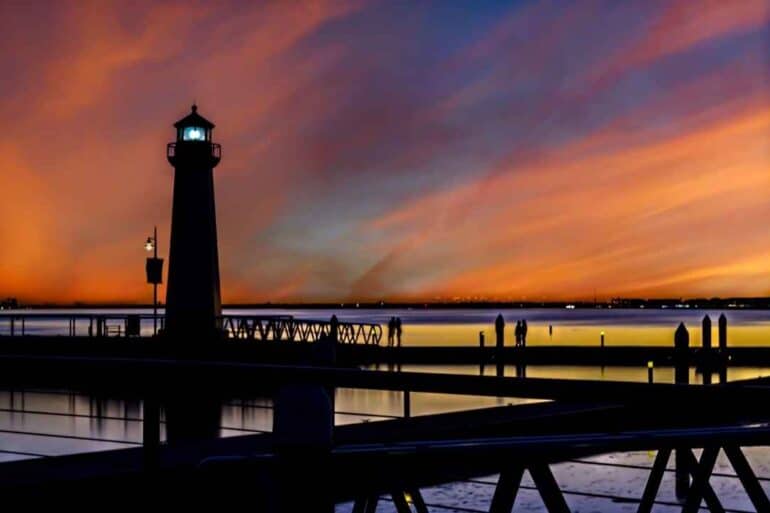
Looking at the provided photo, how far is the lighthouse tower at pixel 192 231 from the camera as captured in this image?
1512 inches

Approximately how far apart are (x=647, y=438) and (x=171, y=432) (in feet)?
72.9

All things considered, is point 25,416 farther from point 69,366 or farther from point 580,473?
point 69,366

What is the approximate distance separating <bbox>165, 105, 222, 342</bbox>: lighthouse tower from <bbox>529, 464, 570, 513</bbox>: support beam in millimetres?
36565

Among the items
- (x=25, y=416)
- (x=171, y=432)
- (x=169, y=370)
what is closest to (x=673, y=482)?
(x=169, y=370)

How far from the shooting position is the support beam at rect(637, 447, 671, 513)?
3.68 metres

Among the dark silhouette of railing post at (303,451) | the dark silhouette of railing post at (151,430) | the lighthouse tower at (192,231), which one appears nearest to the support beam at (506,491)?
the dark silhouette of railing post at (303,451)

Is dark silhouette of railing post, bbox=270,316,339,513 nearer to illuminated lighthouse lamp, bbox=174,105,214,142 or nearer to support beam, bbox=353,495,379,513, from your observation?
support beam, bbox=353,495,379,513

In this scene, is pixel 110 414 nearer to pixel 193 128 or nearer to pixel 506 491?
pixel 193 128

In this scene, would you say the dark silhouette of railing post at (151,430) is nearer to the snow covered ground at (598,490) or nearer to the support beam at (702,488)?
the support beam at (702,488)

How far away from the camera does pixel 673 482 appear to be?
→ 11.8m

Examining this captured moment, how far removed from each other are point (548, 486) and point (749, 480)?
154 cm

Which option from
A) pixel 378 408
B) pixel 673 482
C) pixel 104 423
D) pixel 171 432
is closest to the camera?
pixel 673 482

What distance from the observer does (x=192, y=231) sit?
38.4 meters

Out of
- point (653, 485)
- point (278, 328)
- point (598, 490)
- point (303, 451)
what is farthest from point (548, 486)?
point (278, 328)
